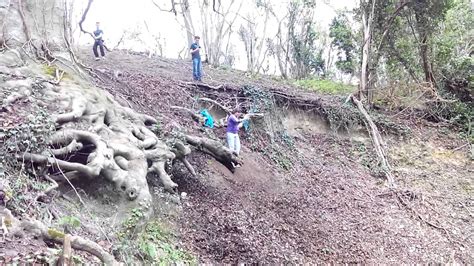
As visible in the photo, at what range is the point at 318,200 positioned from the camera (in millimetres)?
11492

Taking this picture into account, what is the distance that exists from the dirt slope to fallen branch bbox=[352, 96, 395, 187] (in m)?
0.32

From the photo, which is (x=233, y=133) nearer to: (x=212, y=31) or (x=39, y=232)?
(x=39, y=232)

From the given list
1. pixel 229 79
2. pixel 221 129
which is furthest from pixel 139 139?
pixel 229 79

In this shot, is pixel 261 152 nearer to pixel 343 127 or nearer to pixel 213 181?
pixel 213 181

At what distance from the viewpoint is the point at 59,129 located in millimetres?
6680

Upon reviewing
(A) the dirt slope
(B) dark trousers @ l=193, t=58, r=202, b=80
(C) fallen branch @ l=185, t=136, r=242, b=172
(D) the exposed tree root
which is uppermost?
(B) dark trousers @ l=193, t=58, r=202, b=80

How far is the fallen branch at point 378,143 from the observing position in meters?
13.9

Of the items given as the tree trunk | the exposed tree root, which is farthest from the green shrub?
the exposed tree root

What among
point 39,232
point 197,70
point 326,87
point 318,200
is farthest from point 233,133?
point 326,87

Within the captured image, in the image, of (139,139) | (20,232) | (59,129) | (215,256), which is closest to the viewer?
(20,232)

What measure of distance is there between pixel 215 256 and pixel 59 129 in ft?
10.1

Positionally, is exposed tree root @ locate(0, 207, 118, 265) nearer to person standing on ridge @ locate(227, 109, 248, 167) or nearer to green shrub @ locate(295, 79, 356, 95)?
person standing on ridge @ locate(227, 109, 248, 167)

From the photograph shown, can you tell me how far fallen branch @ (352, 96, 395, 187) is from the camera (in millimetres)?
13914

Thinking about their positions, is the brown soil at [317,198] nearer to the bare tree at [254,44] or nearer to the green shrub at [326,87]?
the green shrub at [326,87]
